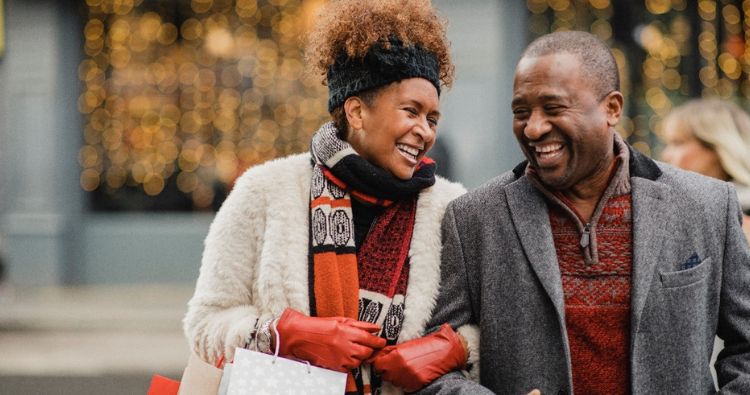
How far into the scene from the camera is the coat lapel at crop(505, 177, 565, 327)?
2.33 metres

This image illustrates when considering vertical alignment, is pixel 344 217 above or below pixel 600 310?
above

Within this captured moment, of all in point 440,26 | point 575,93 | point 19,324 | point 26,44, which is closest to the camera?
point 575,93

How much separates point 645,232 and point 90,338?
26.8 feet

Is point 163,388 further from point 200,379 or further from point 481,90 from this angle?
point 481,90

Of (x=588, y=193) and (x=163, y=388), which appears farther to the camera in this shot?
(x=163, y=388)

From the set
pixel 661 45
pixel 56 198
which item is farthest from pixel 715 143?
pixel 56 198

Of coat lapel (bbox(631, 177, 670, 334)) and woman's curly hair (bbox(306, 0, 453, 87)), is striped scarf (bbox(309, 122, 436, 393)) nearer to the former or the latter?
woman's curly hair (bbox(306, 0, 453, 87))

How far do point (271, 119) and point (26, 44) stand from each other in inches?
139

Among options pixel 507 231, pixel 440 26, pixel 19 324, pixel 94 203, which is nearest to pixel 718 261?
pixel 507 231

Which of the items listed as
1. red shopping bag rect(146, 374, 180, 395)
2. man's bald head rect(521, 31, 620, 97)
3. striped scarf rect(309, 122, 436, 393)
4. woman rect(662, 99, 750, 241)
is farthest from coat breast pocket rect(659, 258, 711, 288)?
woman rect(662, 99, 750, 241)

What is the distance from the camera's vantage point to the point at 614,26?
10367mm

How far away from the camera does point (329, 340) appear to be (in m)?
2.35

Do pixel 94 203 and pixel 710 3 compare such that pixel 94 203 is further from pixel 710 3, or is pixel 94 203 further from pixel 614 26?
pixel 710 3

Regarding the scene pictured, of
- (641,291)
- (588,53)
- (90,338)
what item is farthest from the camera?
(90,338)
